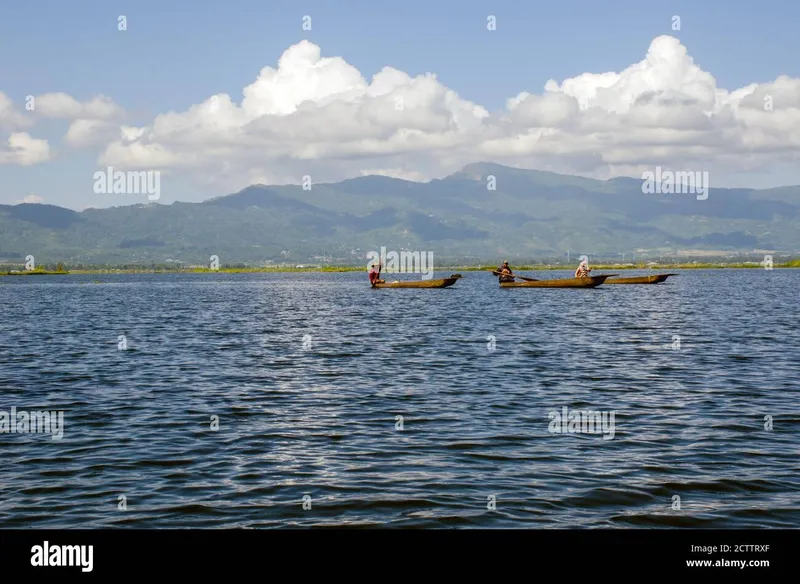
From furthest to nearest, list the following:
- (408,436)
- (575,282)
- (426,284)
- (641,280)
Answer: (641,280)
(426,284)
(575,282)
(408,436)

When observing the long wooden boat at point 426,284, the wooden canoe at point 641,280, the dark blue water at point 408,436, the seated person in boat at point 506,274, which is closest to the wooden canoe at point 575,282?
the seated person in boat at point 506,274

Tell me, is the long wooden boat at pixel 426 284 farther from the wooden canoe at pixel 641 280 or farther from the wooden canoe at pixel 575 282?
the wooden canoe at pixel 641 280

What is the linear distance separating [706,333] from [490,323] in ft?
51.3

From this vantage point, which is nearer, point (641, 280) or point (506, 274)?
point (506, 274)

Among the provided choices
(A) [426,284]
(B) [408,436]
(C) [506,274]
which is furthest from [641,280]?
(B) [408,436]

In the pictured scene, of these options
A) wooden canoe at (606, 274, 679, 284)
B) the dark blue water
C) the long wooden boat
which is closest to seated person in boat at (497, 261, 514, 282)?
the long wooden boat

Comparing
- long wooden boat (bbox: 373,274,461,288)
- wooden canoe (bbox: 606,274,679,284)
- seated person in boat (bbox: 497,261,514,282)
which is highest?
seated person in boat (bbox: 497,261,514,282)

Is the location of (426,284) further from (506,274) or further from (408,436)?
(408,436)

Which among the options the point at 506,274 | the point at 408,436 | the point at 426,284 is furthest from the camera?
the point at 426,284

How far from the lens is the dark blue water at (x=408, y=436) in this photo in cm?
1409

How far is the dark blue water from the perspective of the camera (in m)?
14.1

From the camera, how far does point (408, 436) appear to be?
2003cm

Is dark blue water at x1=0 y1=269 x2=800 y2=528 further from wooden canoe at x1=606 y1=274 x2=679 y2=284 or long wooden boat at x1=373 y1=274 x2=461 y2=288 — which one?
wooden canoe at x1=606 y1=274 x2=679 y2=284
